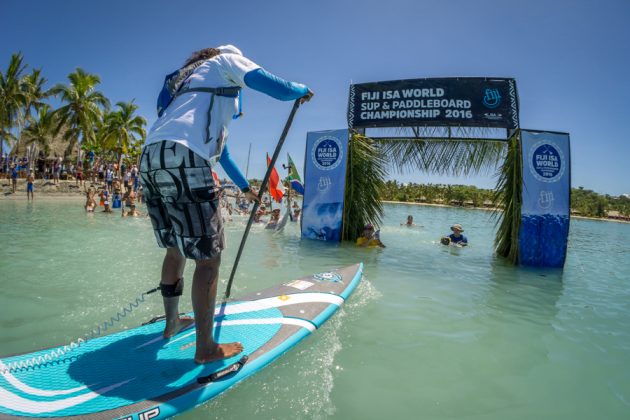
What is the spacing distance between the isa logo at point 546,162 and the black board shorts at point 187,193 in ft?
28.5

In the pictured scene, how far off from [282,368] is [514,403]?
1.69 metres

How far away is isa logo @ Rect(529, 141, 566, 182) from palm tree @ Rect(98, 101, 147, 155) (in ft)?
135

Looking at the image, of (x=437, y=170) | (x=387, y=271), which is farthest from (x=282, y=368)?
(x=437, y=170)

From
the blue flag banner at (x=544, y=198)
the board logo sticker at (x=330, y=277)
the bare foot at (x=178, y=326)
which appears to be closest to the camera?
the bare foot at (x=178, y=326)

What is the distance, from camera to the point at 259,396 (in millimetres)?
2316

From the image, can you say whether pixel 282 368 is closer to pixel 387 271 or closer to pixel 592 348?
pixel 592 348

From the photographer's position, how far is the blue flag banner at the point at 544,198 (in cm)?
836

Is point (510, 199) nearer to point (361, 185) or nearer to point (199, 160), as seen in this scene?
point (361, 185)

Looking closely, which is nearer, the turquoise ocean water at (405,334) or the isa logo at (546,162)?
the turquoise ocean water at (405,334)

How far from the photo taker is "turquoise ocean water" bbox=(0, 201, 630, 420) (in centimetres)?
238

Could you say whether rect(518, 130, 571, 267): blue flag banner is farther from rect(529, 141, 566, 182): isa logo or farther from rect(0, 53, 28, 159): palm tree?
rect(0, 53, 28, 159): palm tree

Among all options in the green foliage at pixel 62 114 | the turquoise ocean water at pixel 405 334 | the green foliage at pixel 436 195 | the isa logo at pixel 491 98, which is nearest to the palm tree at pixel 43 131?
the green foliage at pixel 62 114

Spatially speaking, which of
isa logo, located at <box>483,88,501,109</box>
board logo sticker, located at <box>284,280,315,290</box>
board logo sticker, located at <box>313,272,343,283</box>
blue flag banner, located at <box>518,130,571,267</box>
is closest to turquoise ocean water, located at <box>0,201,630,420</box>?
board logo sticker, located at <box>313,272,343,283</box>

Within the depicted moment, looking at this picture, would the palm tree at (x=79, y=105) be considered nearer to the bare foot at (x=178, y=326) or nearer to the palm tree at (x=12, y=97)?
the palm tree at (x=12, y=97)
